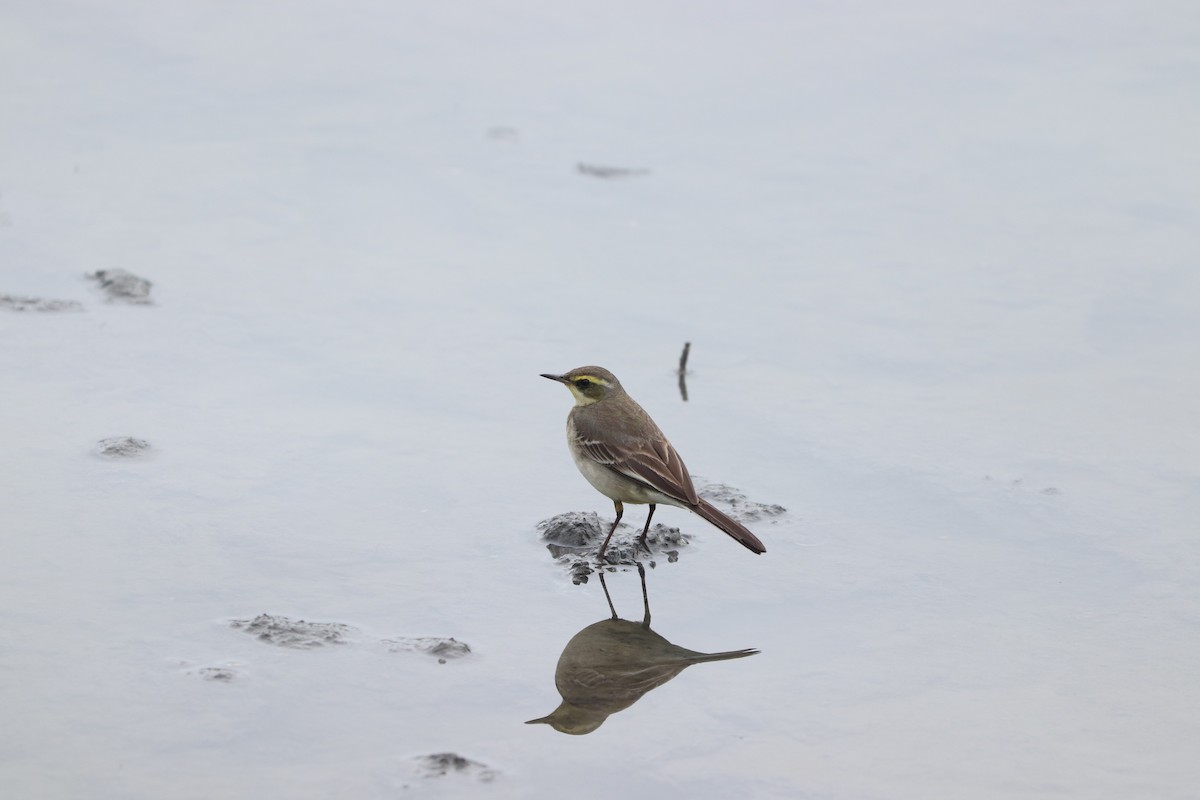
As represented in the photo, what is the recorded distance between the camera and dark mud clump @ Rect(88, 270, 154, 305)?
9.74 m

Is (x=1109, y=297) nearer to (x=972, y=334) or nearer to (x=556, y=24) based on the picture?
(x=972, y=334)

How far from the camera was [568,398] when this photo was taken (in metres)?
9.22

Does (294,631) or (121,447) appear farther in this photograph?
(121,447)

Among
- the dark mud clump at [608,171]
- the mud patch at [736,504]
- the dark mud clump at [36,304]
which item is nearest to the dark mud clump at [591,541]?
the mud patch at [736,504]

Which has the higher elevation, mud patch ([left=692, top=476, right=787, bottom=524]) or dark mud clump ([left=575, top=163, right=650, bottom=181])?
dark mud clump ([left=575, top=163, right=650, bottom=181])

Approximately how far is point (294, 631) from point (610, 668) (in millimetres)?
1350

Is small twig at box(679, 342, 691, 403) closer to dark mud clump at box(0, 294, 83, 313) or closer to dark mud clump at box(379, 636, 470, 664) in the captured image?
dark mud clump at box(379, 636, 470, 664)

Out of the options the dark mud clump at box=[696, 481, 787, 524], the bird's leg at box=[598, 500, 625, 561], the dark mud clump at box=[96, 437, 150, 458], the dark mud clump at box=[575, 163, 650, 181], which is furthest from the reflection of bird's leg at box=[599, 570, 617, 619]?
the dark mud clump at box=[575, 163, 650, 181]

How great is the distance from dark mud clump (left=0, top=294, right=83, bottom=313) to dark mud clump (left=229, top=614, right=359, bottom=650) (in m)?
3.90

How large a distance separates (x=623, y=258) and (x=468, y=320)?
5.07 feet

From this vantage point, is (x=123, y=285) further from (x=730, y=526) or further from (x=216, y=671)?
(x=730, y=526)

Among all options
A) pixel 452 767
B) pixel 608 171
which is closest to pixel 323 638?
pixel 452 767

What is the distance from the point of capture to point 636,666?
650 cm

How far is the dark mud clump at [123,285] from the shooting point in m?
9.74
